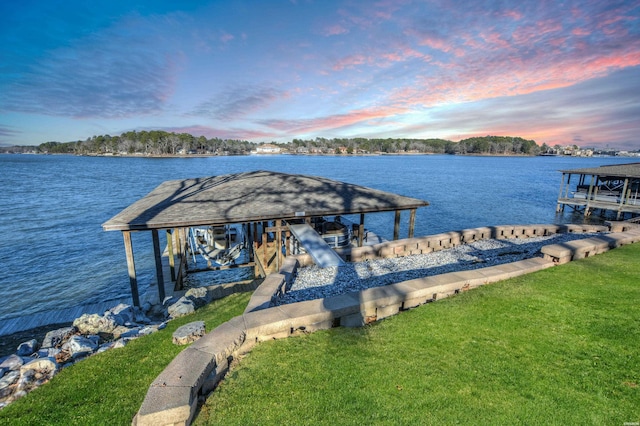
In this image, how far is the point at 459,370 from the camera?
13.7ft

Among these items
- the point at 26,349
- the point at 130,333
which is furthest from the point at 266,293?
the point at 26,349

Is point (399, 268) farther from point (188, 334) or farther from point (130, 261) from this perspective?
point (130, 261)

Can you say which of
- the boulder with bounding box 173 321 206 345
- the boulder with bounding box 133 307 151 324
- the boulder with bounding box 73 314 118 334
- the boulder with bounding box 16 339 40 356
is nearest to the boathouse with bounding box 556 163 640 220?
the boulder with bounding box 173 321 206 345

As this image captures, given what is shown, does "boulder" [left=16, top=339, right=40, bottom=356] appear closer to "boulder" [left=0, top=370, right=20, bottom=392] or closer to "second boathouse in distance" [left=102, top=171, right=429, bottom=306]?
"second boathouse in distance" [left=102, top=171, right=429, bottom=306]

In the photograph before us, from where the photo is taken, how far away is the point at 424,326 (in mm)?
5309

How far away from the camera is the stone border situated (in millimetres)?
3512

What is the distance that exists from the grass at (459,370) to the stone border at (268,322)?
0.21m

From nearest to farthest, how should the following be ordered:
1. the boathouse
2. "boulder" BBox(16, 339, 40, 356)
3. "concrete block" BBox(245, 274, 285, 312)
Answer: "concrete block" BBox(245, 274, 285, 312) < "boulder" BBox(16, 339, 40, 356) < the boathouse

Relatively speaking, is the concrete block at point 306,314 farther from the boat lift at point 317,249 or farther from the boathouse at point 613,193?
the boathouse at point 613,193

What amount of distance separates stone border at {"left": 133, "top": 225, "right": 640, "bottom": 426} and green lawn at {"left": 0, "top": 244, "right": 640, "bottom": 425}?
22cm

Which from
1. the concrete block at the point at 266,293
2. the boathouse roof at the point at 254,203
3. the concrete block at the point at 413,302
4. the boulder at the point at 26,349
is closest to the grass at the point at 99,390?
the concrete block at the point at 266,293

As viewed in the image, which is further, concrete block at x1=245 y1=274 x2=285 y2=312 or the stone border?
concrete block at x1=245 y1=274 x2=285 y2=312

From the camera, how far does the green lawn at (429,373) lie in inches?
140

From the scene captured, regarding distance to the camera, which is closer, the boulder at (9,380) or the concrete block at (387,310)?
the boulder at (9,380)
